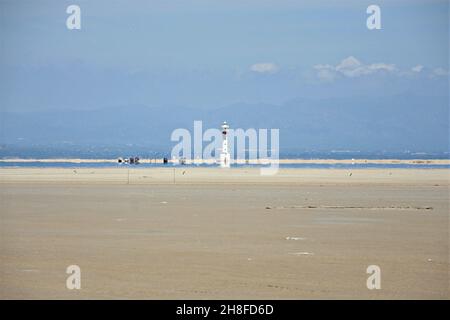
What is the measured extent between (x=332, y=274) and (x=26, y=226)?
8.41 m

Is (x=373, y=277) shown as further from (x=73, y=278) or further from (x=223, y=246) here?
(x=223, y=246)

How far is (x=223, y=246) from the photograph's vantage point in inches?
624

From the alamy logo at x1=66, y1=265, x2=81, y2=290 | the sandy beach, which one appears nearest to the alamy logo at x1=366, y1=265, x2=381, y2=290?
the sandy beach

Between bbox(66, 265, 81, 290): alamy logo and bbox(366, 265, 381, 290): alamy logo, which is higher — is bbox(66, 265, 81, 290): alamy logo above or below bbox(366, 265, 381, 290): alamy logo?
above

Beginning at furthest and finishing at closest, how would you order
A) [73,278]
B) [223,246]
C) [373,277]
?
[223,246]
[373,277]
[73,278]

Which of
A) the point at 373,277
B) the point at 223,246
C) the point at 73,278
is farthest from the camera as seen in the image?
the point at 223,246

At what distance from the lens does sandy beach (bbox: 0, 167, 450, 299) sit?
38.4 feet

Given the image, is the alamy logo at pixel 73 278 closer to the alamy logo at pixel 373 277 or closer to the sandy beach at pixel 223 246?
the sandy beach at pixel 223 246

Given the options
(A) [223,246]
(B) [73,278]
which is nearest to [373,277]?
(B) [73,278]

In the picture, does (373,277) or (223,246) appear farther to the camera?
(223,246)

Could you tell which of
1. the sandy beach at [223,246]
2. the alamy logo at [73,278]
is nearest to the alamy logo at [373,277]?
the sandy beach at [223,246]

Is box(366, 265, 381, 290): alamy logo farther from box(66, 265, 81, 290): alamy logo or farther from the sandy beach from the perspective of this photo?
box(66, 265, 81, 290): alamy logo

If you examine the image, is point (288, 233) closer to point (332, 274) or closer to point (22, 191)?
point (332, 274)

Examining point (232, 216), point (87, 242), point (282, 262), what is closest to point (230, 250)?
point (282, 262)
